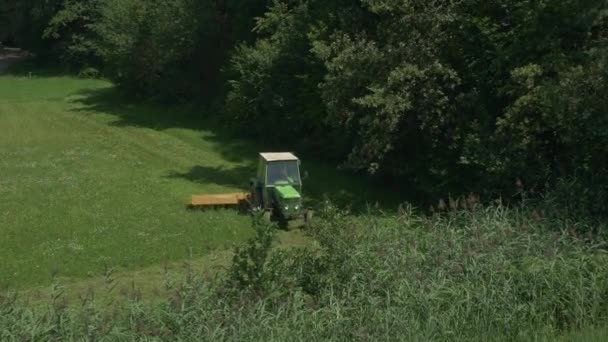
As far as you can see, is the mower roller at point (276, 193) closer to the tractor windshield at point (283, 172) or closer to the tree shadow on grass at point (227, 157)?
the tractor windshield at point (283, 172)

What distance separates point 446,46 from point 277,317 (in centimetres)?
1357

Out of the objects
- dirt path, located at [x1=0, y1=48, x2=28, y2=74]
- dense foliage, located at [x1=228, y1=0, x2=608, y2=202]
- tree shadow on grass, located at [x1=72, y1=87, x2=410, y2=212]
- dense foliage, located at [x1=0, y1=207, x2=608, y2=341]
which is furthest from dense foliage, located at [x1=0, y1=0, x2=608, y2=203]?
dirt path, located at [x1=0, y1=48, x2=28, y2=74]

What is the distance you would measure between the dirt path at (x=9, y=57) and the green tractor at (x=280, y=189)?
5096 cm

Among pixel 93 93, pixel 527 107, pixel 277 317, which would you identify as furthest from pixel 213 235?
pixel 93 93

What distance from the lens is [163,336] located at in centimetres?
852

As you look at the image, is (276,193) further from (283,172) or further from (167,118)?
(167,118)

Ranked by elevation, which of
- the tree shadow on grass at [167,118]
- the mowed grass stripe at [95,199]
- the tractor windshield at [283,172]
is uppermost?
the tractor windshield at [283,172]

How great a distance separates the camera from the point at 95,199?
71.6 feet

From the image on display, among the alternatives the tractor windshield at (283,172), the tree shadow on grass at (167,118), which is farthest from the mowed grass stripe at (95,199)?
the tractor windshield at (283,172)

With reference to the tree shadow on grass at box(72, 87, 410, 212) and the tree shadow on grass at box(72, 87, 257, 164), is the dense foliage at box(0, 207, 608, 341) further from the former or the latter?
the tree shadow on grass at box(72, 87, 257, 164)

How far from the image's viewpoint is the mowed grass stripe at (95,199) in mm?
16359

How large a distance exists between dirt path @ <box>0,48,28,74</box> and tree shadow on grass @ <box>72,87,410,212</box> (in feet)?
80.0

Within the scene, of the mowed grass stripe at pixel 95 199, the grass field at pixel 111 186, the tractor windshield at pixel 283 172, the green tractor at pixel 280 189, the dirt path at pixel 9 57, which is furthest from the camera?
the dirt path at pixel 9 57

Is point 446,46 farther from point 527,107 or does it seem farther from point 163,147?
point 163,147
